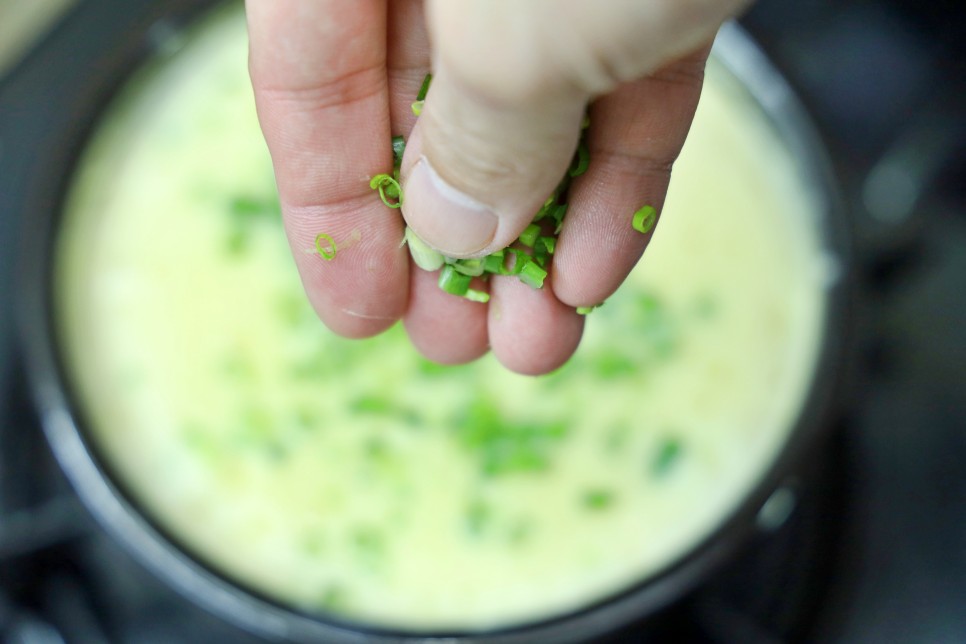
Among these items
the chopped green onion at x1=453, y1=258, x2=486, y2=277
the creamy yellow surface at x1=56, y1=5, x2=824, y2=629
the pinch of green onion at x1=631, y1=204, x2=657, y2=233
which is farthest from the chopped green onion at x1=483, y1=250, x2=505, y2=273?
the creamy yellow surface at x1=56, y1=5, x2=824, y2=629

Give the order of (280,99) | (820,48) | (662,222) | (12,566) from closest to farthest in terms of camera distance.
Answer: (280,99)
(12,566)
(662,222)
(820,48)

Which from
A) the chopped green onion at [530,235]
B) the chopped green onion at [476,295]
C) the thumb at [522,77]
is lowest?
the chopped green onion at [476,295]

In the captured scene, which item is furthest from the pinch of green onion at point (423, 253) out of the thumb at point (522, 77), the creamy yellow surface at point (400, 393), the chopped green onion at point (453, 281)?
the creamy yellow surface at point (400, 393)

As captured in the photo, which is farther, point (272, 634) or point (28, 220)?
point (28, 220)

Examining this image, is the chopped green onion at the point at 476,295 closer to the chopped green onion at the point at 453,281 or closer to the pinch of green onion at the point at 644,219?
the chopped green onion at the point at 453,281

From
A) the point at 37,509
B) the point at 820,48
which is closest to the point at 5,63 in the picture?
the point at 37,509

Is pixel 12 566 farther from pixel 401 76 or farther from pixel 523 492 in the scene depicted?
pixel 401 76
